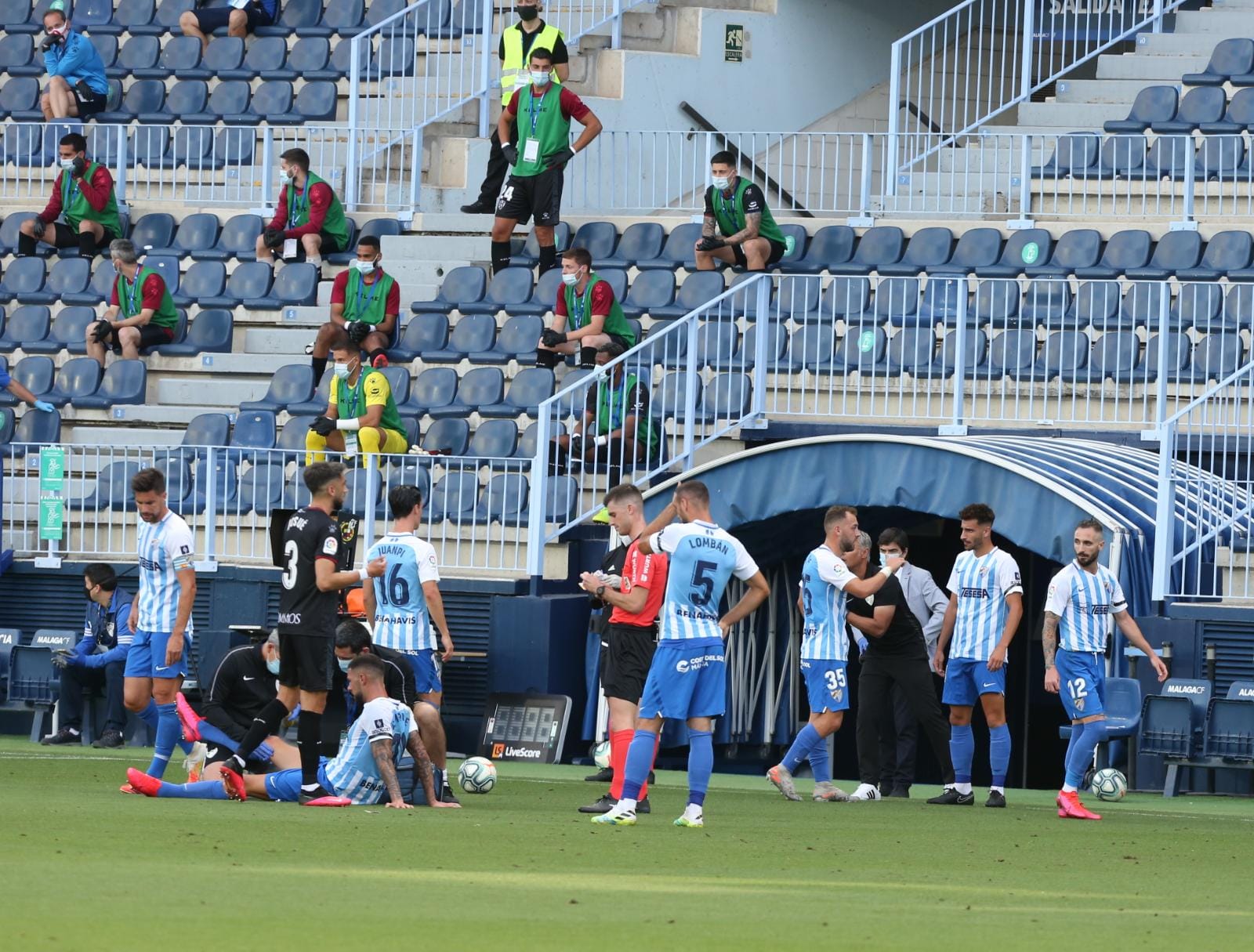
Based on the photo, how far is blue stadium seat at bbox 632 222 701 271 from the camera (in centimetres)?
2036

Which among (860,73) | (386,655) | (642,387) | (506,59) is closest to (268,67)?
(506,59)

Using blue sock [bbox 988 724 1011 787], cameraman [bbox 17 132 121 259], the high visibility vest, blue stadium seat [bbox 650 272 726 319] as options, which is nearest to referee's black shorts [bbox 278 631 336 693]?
blue sock [bbox 988 724 1011 787]

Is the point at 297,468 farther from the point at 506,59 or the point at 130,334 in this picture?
the point at 506,59

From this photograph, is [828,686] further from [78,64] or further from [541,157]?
[78,64]

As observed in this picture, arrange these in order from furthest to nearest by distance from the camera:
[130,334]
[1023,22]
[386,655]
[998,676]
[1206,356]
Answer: [1023,22]
[130,334]
[1206,356]
[998,676]
[386,655]

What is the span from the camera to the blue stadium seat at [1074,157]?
20.7m

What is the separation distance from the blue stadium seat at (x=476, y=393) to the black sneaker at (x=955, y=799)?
6338 mm

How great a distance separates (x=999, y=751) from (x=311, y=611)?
4.46 metres

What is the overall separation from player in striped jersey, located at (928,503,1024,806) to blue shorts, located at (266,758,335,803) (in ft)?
13.0

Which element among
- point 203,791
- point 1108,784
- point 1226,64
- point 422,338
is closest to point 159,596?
point 203,791

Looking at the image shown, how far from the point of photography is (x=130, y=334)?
21.2 metres

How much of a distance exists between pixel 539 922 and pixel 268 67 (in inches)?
713

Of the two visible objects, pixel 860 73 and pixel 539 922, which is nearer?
pixel 539 922

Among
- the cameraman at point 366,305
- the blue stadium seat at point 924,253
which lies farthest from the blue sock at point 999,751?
the cameraman at point 366,305
